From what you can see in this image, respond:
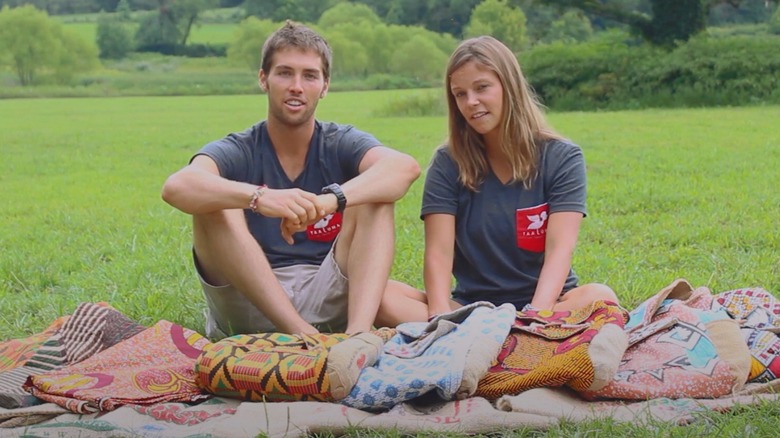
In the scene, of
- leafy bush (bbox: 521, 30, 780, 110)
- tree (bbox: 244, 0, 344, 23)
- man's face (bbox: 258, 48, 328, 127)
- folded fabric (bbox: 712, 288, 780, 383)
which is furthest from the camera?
tree (bbox: 244, 0, 344, 23)

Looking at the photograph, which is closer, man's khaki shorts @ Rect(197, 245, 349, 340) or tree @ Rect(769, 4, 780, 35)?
man's khaki shorts @ Rect(197, 245, 349, 340)

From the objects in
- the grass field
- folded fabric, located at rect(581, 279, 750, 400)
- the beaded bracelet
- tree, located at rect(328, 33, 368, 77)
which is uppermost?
the beaded bracelet

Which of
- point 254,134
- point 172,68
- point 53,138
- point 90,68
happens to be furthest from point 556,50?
point 90,68

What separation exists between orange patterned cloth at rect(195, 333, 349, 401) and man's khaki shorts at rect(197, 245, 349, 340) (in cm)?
69

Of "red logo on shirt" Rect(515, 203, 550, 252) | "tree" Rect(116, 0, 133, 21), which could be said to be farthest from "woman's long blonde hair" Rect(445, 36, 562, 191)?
"tree" Rect(116, 0, 133, 21)

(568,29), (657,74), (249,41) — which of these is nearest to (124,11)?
(249,41)

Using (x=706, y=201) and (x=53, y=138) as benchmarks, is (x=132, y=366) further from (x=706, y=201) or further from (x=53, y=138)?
(x=53, y=138)

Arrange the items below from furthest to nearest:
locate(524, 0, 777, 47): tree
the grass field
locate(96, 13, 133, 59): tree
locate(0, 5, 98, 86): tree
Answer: locate(0, 5, 98, 86): tree, locate(96, 13, 133, 59): tree, locate(524, 0, 777, 47): tree, the grass field

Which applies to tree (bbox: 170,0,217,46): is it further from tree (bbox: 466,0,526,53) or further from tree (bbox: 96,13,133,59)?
tree (bbox: 466,0,526,53)

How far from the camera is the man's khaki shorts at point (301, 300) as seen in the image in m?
4.09

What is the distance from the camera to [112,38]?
4734 centimetres

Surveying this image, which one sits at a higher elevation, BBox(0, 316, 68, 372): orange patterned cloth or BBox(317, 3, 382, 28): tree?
BBox(317, 3, 382, 28): tree

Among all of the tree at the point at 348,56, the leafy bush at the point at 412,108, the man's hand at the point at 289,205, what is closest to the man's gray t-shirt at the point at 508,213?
the man's hand at the point at 289,205

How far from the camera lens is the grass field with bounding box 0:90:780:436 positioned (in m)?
5.25
